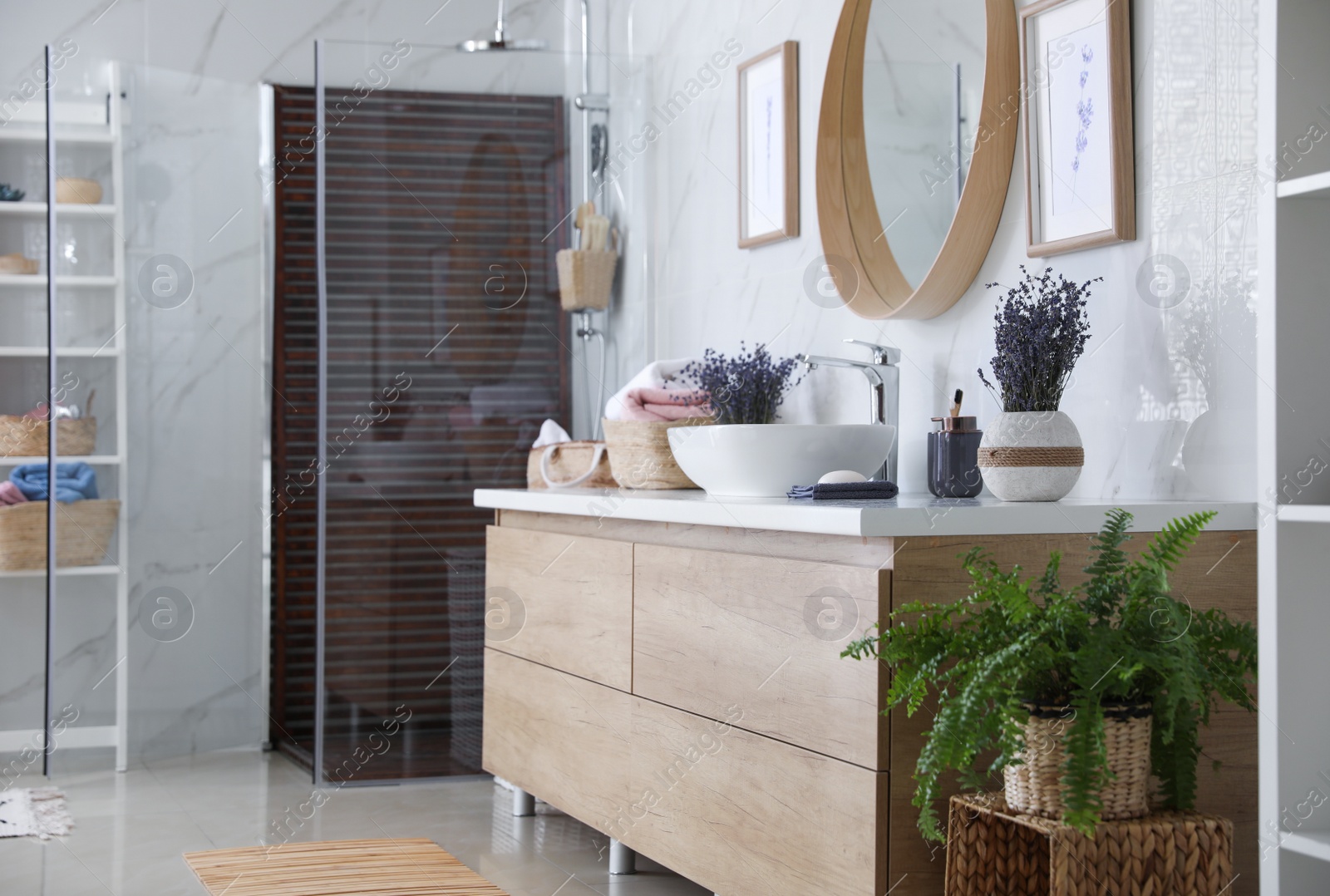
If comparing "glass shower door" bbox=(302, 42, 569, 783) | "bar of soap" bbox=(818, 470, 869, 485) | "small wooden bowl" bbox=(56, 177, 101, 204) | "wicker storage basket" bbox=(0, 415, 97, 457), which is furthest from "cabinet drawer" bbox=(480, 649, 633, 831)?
"small wooden bowl" bbox=(56, 177, 101, 204)

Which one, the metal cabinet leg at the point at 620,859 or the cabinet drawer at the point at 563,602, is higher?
the cabinet drawer at the point at 563,602

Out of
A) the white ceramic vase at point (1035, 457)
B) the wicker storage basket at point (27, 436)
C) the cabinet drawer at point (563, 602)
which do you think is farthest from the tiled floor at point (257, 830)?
the white ceramic vase at point (1035, 457)

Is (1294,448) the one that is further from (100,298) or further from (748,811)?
(100,298)

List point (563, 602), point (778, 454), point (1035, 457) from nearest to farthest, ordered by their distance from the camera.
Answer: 1. point (1035, 457)
2. point (778, 454)
3. point (563, 602)

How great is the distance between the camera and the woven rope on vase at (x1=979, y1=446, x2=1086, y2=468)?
187 cm

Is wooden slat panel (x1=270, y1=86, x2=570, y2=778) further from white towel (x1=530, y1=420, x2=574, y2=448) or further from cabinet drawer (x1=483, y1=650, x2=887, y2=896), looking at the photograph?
cabinet drawer (x1=483, y1=650, x2=887, y2=896)

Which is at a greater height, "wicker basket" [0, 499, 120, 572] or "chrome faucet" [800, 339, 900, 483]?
"chrome faucet" [800, 339, 900, 483]

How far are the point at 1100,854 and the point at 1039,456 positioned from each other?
1.94ft

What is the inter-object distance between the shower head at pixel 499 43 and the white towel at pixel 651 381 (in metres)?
1.03

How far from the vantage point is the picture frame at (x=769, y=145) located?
2.88 m

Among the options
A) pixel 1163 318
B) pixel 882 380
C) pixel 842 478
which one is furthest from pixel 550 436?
pixel 1163 318

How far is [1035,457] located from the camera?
187 cm

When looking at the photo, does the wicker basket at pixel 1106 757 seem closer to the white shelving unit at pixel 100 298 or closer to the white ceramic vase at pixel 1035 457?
the white ceramic vase at pixel 1035 457

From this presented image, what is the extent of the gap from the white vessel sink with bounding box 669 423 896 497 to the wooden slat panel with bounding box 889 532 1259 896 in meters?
0.50
